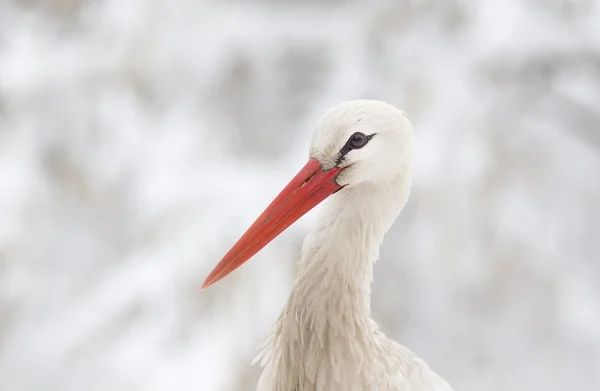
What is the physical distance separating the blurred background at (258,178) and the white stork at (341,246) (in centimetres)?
66

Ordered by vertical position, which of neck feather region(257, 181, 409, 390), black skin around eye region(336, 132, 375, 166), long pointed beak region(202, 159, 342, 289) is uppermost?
black skin around eye region(336, 132, 375, 166)

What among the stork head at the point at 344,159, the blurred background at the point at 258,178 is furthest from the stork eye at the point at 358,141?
the blurred background at the point at 258,178

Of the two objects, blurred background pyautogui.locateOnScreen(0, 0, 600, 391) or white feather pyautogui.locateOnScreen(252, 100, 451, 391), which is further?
blurred background pyautogui.locateOnScreen(0, 0, 600, 391)

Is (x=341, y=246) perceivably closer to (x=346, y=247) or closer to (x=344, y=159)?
(x=346, y=247)

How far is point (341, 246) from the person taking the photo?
2.42 ft

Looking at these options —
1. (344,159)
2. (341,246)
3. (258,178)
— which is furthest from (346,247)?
(258,178)

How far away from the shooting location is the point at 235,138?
5.39 feet

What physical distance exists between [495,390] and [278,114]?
86 centimetres

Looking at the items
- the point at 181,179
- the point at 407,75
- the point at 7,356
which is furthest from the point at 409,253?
the point at 7,356

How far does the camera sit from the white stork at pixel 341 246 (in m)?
0.69

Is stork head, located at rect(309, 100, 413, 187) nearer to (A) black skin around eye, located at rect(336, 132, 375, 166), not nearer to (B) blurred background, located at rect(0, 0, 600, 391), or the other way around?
(A) black skin around eye, located at rect(336, 132, 375, 166)

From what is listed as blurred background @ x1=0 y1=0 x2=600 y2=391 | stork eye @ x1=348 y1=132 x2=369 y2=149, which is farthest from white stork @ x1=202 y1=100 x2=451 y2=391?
blurred background @ x1=0 y1=0 x2=600 y2=391

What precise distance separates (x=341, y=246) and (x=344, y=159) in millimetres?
110

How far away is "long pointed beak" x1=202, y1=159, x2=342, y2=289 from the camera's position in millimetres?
708
